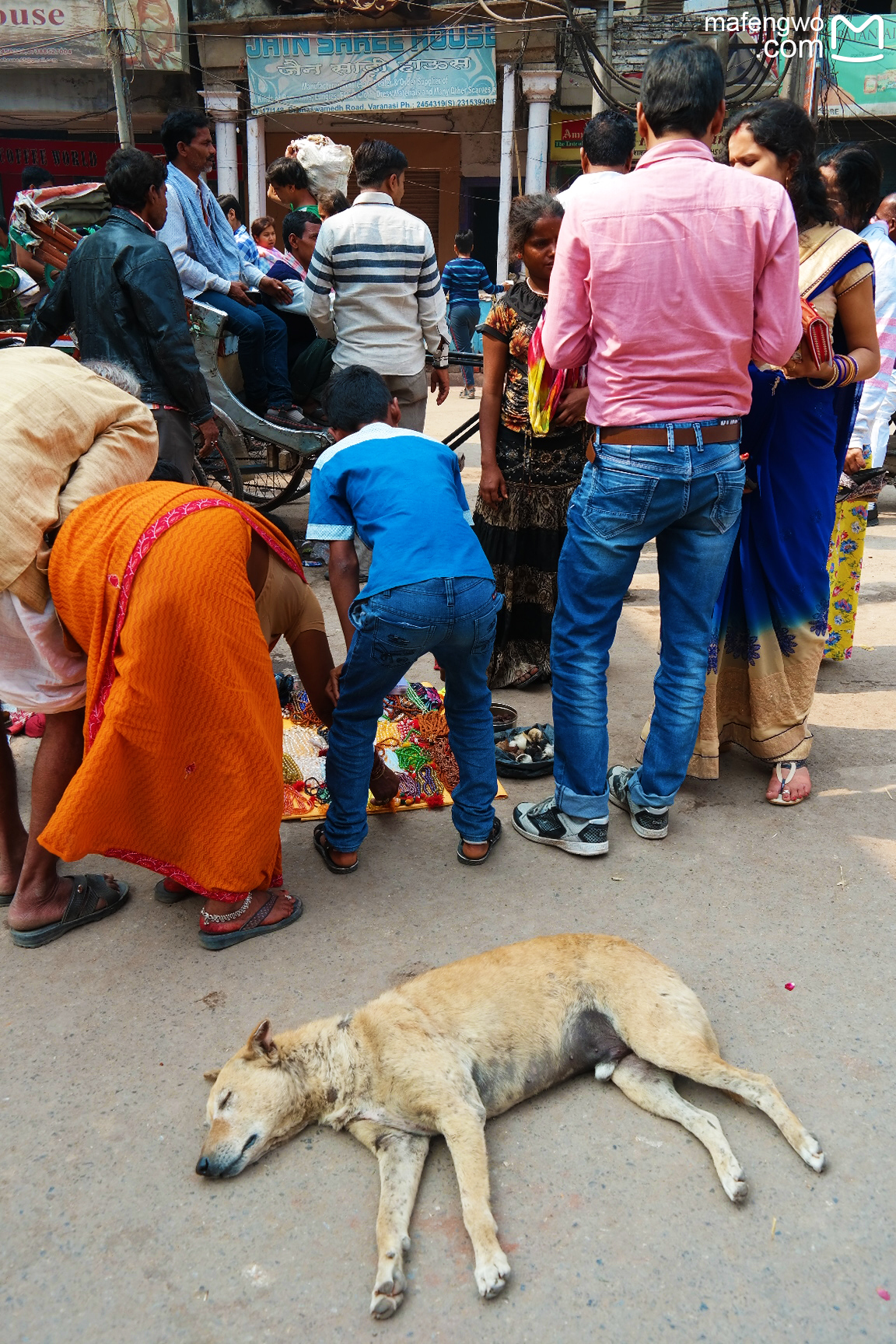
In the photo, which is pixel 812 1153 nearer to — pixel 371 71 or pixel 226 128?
pixel 371 71

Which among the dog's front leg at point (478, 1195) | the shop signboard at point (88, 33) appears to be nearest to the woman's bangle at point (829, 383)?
the dog's front leg at point (478, 1195)

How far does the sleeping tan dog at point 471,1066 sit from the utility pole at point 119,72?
1644cm

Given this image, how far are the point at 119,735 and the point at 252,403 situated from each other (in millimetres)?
3890

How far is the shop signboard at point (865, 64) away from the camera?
47.0 feet

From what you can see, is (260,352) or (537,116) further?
(537,116)

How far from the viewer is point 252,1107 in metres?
1.95

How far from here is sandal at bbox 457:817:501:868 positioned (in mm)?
3004

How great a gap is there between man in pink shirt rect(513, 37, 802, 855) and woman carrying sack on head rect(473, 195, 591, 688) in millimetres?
889

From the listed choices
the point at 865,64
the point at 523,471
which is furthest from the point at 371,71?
the point at 523,471

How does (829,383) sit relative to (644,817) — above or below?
above

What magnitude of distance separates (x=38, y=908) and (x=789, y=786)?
8.05 ft

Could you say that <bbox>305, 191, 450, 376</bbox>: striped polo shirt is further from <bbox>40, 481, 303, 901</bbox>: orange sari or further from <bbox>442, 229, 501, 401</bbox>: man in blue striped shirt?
<bbox>442, 229, 501, 401</bbox>: man in blue striped shirt

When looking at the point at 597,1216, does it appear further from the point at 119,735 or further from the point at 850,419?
the point at 850,419

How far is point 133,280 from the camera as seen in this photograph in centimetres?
412
